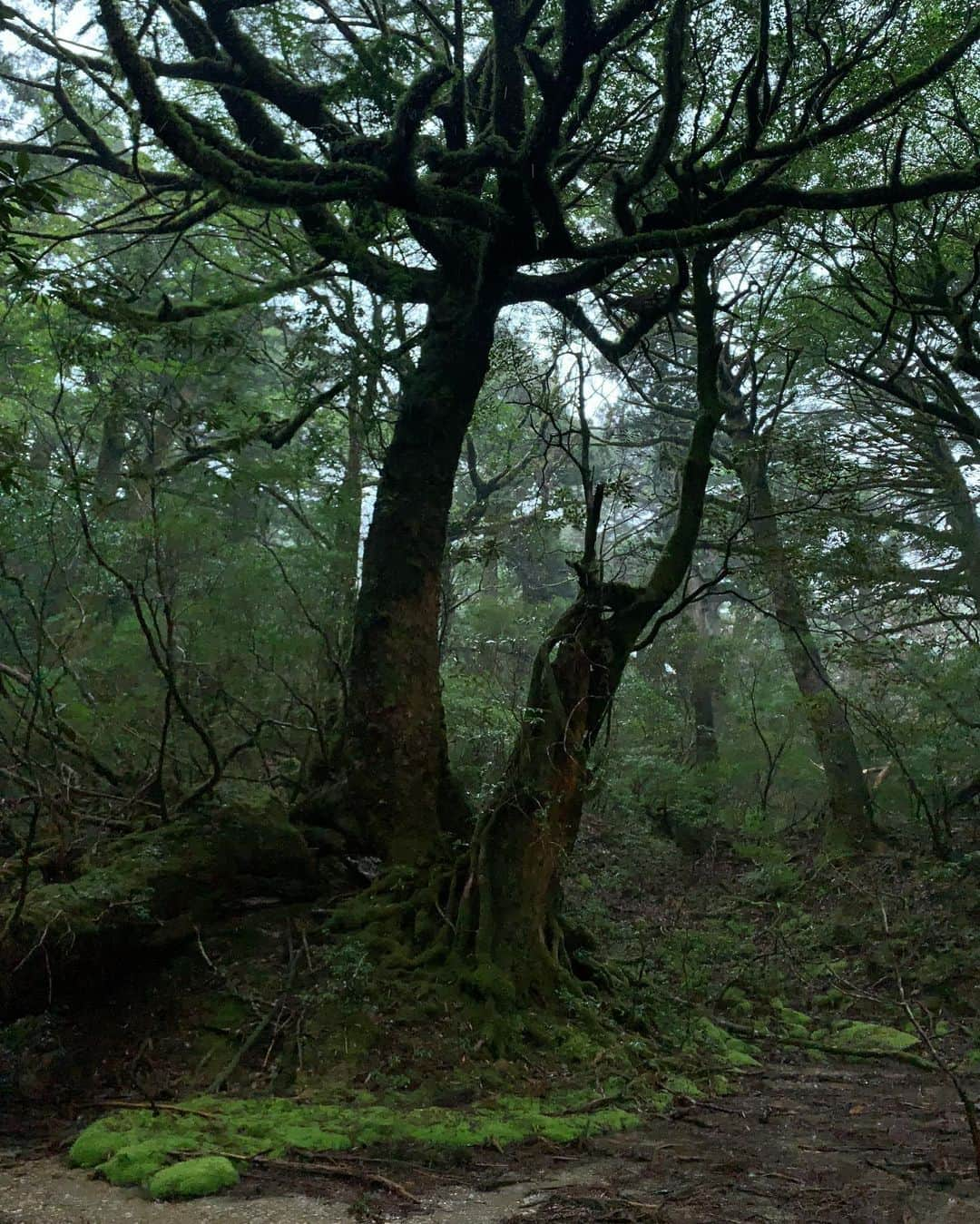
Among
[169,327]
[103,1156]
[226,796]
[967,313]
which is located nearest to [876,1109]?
[103,1156]

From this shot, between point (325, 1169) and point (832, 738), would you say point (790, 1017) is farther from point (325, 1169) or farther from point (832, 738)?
point (832, 738)

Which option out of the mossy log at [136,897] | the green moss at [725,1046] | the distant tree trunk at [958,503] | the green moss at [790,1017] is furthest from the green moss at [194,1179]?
the distant tree trunk at [958,503]

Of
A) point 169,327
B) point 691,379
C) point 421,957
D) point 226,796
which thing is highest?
point 691,379

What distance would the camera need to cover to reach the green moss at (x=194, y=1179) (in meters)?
3.80

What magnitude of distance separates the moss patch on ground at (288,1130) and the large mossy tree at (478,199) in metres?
1.57

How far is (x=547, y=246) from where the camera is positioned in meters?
7.30

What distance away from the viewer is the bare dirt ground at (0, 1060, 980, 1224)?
3.58 meters

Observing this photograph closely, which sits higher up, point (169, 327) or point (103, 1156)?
point (169, 327)

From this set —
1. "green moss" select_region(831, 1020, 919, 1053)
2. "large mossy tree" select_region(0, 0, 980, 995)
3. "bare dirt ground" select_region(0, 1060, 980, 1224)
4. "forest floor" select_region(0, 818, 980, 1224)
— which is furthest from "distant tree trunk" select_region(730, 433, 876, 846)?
"bare dirt ground" select_region(0, 1060, 980, 1224)

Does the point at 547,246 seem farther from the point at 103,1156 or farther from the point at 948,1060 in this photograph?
the point at 948,1060

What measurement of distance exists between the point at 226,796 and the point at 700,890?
825cm

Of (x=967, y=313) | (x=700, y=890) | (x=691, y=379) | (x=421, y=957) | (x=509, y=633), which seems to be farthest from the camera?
(x=509, y=633)

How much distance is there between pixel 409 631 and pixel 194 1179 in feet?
14.5

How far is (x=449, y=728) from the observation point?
12.4 m
